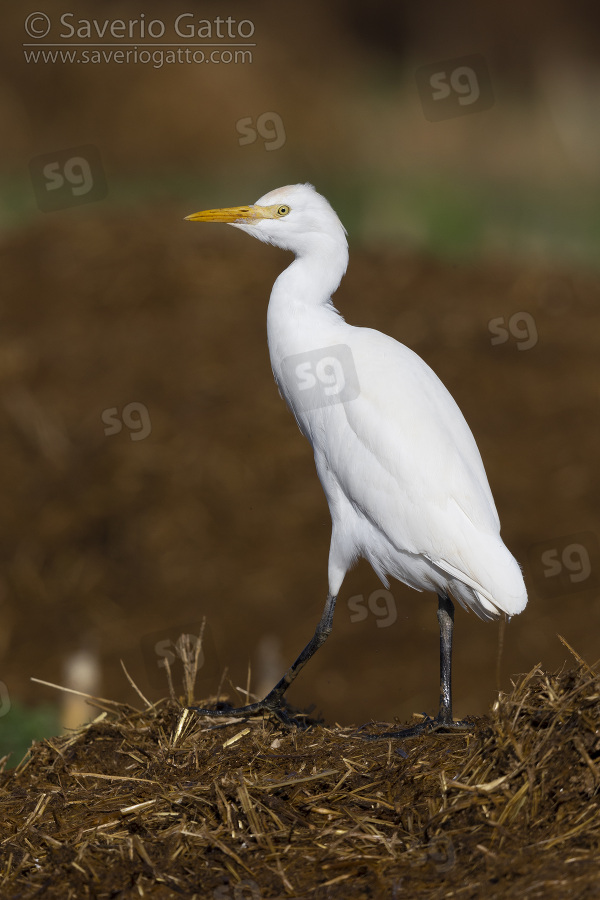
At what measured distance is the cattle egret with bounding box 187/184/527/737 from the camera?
4117mm

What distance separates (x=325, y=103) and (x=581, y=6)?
15.4ft

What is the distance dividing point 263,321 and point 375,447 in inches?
276

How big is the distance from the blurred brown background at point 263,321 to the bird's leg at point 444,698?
7.94 feet

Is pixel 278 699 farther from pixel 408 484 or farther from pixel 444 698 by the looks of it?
pixel 408 484

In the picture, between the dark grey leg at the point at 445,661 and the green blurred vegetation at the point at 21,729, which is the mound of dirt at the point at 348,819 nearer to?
the dark grey leg at the point at 445,661

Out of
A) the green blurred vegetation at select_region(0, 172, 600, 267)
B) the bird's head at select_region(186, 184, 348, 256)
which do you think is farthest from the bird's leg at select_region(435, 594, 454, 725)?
the green blurred vegetation at select_region(0, 172, 600, 267)

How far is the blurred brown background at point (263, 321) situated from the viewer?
8078 millimetres

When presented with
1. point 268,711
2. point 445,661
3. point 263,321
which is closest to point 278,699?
point 268,711

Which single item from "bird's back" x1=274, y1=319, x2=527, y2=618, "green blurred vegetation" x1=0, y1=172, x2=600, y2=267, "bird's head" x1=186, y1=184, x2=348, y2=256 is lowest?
"bird's back" x1=274, y1=319, x2=527, y2=618

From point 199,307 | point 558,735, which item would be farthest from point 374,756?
point 199,307

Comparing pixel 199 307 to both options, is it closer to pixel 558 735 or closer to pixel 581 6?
pixel 558 735

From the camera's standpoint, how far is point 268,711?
173 inches

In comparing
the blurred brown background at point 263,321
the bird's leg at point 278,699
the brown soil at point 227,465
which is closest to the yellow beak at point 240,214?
the bird's leg at point 278,699

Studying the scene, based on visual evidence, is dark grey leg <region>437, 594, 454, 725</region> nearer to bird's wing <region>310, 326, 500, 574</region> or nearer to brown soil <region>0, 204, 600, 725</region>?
bird's wing <region>310, 326, 500, 574</region>
